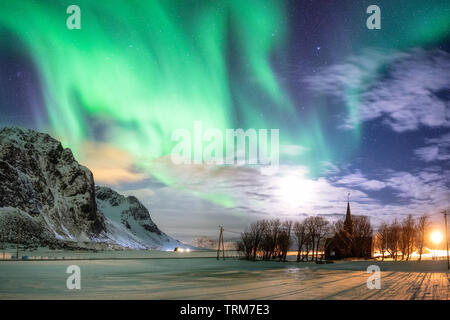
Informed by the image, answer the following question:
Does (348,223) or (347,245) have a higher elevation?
(348,223)

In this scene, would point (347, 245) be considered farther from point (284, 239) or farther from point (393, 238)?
point (284, 239)

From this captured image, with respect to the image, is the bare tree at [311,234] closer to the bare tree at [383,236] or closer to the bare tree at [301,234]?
the bare tree at [301,234]

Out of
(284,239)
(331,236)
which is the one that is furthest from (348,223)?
(284,239)

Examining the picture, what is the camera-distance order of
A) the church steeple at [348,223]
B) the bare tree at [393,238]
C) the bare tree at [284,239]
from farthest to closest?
1. the church steeple at [348,223]
2. the bare tree at [393,238]
3. the bare tree at [284,239]

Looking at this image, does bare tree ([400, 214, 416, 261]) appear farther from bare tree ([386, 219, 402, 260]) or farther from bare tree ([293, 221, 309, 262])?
bare tree ([293, 221, 309, 262])

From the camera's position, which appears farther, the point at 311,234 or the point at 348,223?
the point at 348,223

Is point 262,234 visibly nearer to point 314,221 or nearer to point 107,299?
point 314,221

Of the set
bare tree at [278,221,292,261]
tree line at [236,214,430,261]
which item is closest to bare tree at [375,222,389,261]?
tree line at [236,214,430,261]

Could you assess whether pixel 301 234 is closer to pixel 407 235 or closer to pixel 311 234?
pixel 311 234

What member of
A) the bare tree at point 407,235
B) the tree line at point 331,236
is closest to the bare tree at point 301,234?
the tree line at point 331,236

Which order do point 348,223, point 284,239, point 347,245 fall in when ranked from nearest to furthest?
point 284,239 < point 347,245 < point 348,223

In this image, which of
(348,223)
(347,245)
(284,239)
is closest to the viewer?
(284,239)

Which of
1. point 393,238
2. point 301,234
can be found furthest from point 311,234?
point 393,238
